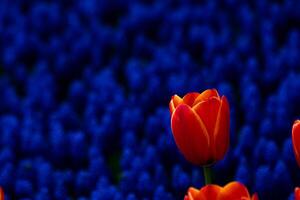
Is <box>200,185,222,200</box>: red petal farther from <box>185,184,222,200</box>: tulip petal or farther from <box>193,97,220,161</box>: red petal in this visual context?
<box>193,97,220,161</box>: red petal

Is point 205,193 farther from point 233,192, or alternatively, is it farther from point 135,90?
point 135,90

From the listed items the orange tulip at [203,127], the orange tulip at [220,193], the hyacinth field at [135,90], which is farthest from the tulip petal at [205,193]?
the hyacinth field at [135,90]

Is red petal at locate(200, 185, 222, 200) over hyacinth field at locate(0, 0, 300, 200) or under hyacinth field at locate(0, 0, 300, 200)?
under

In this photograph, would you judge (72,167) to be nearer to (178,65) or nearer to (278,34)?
(178,65)

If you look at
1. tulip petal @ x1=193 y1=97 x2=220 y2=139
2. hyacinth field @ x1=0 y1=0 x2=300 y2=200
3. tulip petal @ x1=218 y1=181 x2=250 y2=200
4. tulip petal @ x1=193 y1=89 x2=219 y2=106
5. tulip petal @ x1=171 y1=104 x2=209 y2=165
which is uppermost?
hyacinth field @ x1=0 y1=0 x2=300 y2=200

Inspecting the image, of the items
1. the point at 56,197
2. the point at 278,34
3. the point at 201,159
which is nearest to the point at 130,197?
the point at 56,197

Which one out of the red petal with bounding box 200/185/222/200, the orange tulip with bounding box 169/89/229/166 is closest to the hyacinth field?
the orange tulip with bounding box 169/89/229/166

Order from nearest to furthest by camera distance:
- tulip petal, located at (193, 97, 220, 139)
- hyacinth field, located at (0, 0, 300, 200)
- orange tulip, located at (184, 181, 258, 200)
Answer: orange tulip, located at (184, 181, 258, 200) → tulip petal, located at (193, 97, 220, 139) → hyacinth field, located at (0, 0, 300, 200)
